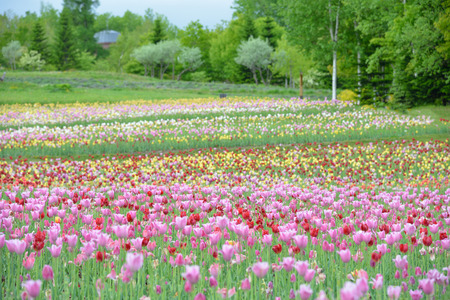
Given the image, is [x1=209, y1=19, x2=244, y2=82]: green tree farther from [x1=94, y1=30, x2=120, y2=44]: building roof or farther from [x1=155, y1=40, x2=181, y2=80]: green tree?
[x1=94, y1=30, x2=120, y2=44]: building roof

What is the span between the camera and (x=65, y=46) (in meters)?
74.8

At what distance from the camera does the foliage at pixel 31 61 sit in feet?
226

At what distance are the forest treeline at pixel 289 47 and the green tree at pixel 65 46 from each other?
172mm

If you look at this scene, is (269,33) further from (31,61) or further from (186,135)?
(186,135)

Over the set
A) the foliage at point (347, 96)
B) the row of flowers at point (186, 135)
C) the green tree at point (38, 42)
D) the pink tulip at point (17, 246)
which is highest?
the green tree at point (38, 42)

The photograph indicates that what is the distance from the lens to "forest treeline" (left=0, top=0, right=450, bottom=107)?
26.5m

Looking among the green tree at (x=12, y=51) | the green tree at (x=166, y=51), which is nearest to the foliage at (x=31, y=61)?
the green tree at (x=12, y=51)

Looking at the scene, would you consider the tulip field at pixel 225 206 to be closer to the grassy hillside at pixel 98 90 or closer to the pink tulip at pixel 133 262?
the pink tulip at pixel 133 262

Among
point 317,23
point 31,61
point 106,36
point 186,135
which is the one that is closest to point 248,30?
point 31,61

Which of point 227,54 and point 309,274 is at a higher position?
point 227,54

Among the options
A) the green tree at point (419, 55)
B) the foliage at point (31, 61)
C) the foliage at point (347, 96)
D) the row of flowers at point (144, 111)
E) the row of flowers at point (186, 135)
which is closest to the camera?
the row of flowers at point (186, 135)

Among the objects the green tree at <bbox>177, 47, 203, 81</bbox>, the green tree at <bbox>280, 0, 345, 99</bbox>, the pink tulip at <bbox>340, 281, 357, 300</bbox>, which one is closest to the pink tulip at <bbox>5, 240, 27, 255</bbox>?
the pink tulip at <bbox>340, 281, 357, 300</bbox>

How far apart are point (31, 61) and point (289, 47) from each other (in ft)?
136

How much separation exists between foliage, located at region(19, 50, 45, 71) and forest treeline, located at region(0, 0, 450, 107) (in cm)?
15
